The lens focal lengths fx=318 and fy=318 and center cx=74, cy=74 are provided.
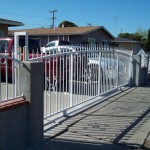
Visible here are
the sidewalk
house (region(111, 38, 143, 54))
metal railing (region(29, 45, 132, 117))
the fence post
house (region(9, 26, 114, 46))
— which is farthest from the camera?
house (region(111, 38, 143, 54))

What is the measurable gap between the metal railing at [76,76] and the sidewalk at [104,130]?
0.40 meters

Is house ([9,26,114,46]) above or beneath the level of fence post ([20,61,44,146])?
above

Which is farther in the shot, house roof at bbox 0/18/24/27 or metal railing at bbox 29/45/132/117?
house roof at bbox 0/18/24/27

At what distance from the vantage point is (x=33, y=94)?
5.22m

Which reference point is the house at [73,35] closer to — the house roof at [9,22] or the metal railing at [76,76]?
the house roof at [9,22]

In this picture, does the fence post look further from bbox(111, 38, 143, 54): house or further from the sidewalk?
bbox(111, 38, 143, 54): house

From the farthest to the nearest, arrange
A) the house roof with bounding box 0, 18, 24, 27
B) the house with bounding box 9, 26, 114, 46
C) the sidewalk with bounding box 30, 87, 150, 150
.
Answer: the house with bounding box 9, 26, 114, 46 < the house roof with bounding box 0, 18, 24, 27 < the sidewalk with bounding box 30, 87, 150, 150

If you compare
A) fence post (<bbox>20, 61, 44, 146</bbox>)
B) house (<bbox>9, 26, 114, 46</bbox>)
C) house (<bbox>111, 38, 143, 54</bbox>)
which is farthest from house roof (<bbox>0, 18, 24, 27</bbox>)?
house (<bbox>111, 38, 143, 54</bbox>)

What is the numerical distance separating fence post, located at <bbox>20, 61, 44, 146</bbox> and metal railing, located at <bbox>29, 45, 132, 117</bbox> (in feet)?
1.93

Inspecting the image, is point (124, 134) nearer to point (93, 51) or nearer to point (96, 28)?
point (93, 51)

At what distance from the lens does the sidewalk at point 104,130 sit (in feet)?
18.3

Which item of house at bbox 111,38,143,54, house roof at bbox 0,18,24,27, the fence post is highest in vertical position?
house roof at bbox 0,18,24,27

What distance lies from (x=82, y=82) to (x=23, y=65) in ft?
10.9

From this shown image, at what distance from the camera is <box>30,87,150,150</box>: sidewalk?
5.59 m
